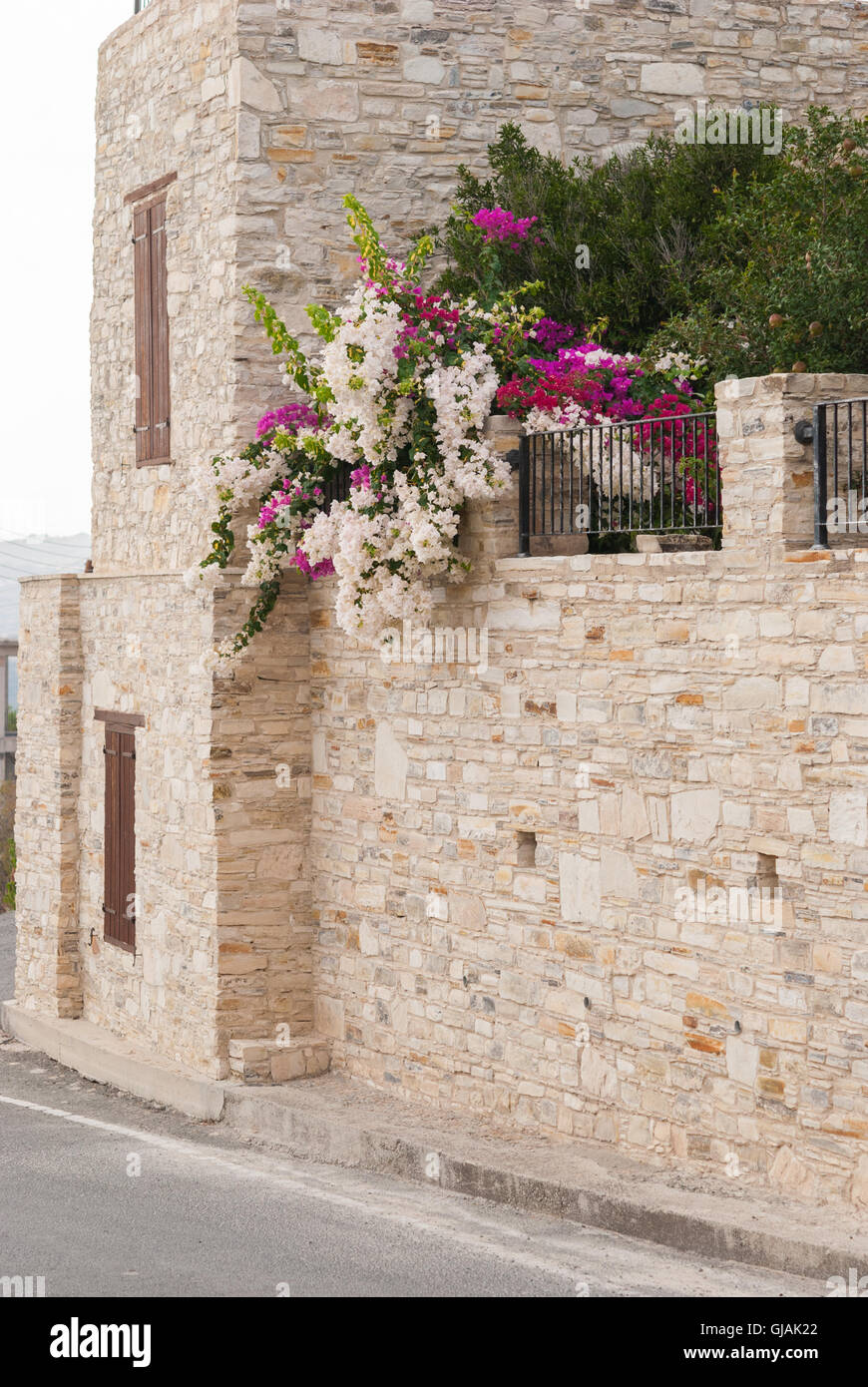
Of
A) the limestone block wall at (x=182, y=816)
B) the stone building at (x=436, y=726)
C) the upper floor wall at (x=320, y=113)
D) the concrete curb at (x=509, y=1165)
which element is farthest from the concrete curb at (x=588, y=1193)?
the upper floor wall at (x=320, y=113)

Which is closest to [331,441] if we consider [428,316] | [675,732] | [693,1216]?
[428,316]

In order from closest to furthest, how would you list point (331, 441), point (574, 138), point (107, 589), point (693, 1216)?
point (693, 1216) < point (331, 441) < point (574, 138) < point (107, 589)

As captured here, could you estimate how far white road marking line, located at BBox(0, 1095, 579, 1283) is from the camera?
307 inches

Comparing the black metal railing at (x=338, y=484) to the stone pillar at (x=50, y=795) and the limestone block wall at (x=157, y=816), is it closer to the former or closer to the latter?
the limestone block wall at (x=157, y=816)

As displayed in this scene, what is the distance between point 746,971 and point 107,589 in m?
7.65

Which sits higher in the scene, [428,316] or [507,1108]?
[428,316]

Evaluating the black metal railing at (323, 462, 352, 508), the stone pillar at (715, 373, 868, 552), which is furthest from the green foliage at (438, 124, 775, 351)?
the stone pillar at (715, 373, 868, 552)

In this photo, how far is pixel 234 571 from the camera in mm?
11852

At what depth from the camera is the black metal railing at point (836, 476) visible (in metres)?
7.86

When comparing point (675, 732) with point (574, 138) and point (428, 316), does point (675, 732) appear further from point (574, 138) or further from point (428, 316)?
point (574, 138)

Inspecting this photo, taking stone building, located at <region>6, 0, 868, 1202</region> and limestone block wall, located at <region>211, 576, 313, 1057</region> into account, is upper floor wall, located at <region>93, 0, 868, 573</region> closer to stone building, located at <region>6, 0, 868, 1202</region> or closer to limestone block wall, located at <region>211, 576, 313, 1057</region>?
stone building, located at <region>6, 0, 868, 1202</region>

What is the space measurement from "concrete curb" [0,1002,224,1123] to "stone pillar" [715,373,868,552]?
219 inches

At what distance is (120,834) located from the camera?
45.8 feet

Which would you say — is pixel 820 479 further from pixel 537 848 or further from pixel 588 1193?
pixel 588 1193
